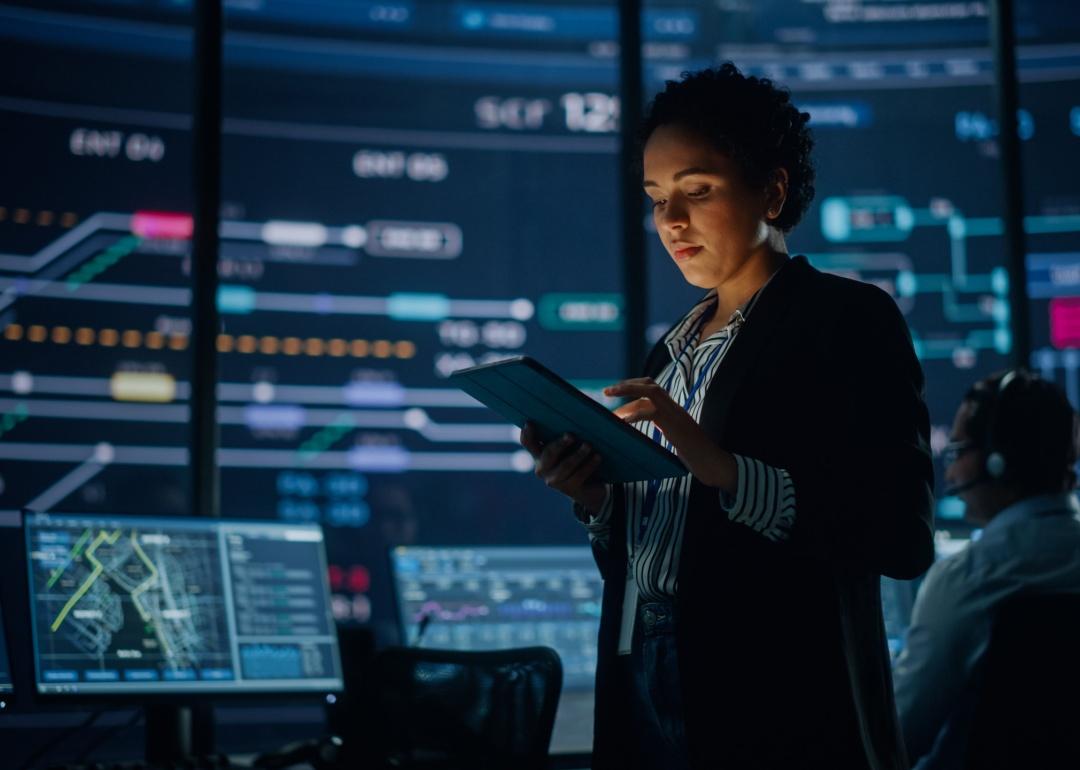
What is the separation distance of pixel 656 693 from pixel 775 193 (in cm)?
66

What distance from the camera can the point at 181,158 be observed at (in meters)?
6.35

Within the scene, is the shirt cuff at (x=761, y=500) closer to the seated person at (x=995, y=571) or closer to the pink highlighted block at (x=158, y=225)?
the seated person at (x=995, y=571)

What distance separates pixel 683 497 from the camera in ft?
4.66

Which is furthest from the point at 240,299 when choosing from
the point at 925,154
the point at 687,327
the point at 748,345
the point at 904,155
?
the point at 748,345

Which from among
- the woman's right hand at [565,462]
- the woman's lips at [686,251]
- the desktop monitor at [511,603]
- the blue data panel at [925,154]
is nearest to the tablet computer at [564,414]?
the woman's right hand at [565,462]

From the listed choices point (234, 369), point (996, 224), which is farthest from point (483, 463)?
point (996, 224)

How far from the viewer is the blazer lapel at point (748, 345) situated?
1.37 metres

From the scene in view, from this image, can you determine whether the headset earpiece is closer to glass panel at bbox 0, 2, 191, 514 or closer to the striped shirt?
the striped shirt

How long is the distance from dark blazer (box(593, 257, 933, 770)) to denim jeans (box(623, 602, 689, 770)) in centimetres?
3

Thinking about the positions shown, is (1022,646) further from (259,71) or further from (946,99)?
(259,71)

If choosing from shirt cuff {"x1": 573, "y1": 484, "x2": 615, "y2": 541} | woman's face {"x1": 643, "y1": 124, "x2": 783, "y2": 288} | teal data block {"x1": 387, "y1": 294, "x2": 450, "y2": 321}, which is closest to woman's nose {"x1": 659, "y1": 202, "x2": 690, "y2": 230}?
woman's face {"x1": 643, "y1": 124, "x2": 783, "y2": 288}

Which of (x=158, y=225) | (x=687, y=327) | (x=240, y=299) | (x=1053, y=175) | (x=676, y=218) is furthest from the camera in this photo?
(x=240, y=299)

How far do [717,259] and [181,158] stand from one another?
5.42 metres

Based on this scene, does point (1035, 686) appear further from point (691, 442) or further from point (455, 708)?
point (455, 708)
